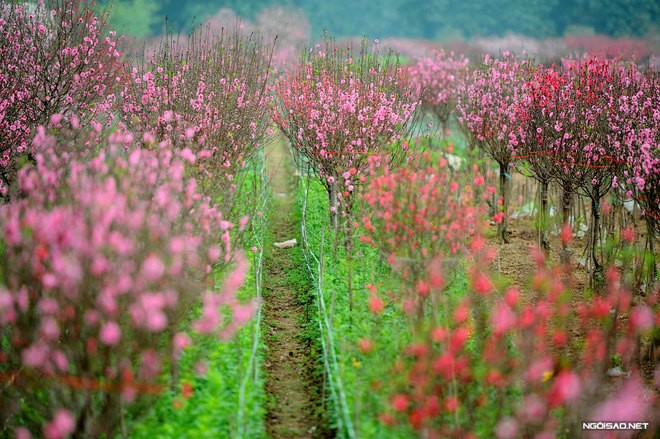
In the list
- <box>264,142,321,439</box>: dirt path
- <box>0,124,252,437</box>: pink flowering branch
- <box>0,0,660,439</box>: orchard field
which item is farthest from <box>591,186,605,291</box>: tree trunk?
<box>0,124,252,437</box>: pink flowering branch

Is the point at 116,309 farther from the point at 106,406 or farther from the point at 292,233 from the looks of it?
the point at 292,233

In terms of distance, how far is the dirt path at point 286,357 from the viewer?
282 inches

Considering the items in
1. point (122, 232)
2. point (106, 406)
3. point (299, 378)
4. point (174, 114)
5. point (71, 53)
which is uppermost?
point (71, 53)

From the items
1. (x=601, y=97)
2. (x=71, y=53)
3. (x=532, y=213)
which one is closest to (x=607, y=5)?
(x=532, y=213)

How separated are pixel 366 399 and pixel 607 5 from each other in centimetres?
5311

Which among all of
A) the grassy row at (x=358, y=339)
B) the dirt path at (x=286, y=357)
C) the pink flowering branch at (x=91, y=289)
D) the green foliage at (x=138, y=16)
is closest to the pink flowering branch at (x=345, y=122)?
the grassy row at (x=358, y=339)

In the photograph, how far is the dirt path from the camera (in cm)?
715

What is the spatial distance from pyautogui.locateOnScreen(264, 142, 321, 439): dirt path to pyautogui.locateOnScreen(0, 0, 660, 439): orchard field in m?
0.04

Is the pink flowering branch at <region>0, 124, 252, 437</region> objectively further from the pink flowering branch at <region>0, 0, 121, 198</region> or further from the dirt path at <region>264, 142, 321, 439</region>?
the pink flowering branch at <region>0, 0, 121, 198</region>

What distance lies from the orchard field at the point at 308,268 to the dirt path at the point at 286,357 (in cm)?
4

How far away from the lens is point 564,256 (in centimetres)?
1057

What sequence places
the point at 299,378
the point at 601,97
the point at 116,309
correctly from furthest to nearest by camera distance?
the point at 601,97, the point at 299,378, the point at 116,309

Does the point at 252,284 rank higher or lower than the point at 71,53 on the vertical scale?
lower

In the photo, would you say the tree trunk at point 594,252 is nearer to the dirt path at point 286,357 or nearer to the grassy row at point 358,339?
the grassy row at point 358,339
